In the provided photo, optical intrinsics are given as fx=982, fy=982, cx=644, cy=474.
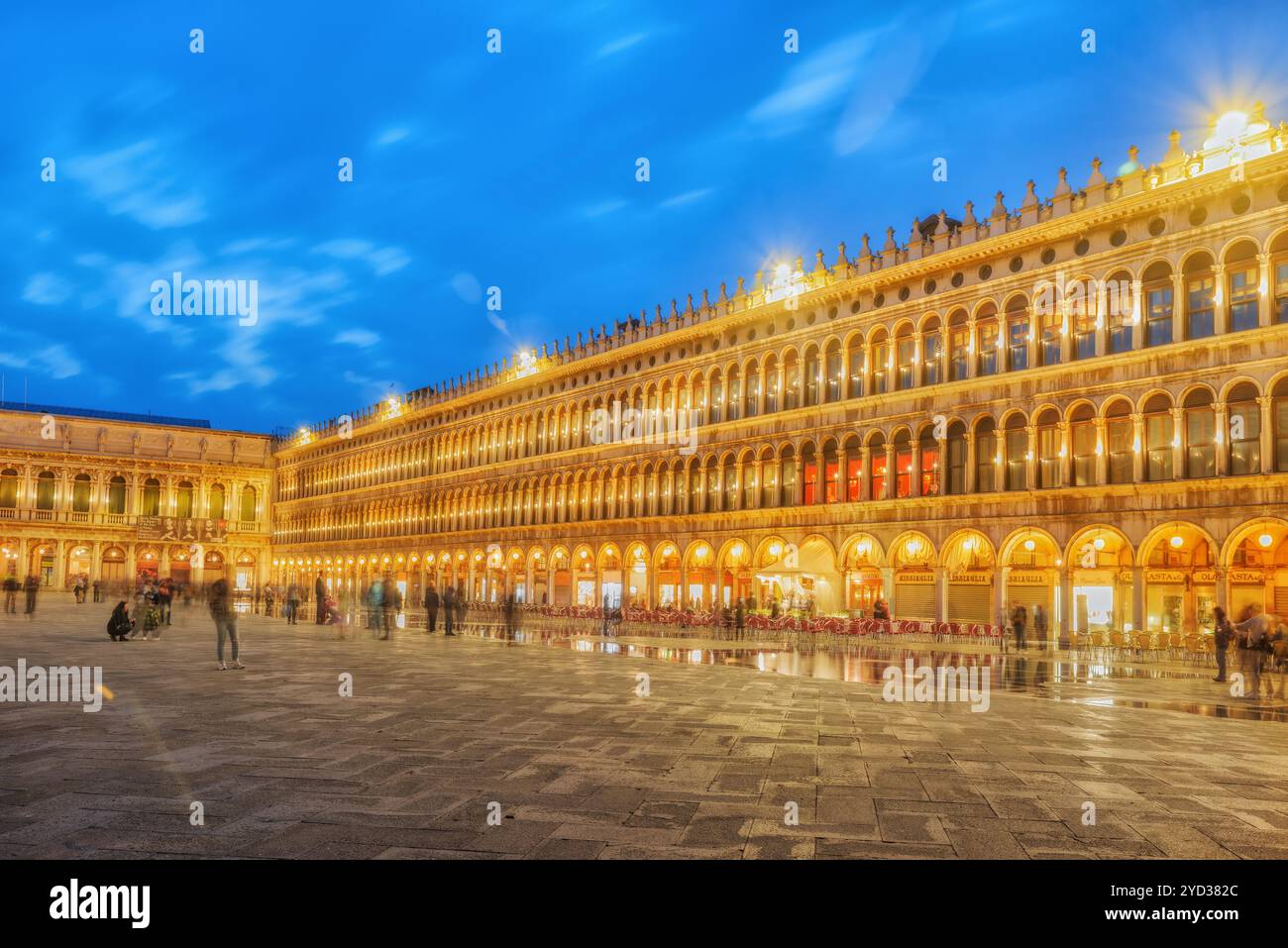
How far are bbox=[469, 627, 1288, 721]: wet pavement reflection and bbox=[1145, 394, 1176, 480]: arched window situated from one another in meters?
7.14

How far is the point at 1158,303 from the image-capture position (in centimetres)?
3092

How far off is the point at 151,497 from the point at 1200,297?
83.1 m

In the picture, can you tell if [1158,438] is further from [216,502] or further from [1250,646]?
[216,502]

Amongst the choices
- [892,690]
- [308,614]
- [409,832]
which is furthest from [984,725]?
[308,614]

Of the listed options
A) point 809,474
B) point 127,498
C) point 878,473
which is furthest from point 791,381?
point 127,498

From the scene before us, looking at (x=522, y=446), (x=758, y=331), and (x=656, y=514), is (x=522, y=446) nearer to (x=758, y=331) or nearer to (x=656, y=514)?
(x=656, y=514)

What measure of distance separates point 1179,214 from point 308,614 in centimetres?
4159

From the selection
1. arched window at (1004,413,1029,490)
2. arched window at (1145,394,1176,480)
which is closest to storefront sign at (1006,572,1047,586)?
arched window at (1004,413,1029,490)

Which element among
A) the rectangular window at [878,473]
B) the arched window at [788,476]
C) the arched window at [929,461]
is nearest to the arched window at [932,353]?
the arched window at [929,461]

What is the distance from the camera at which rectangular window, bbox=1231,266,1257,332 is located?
28.8 metres

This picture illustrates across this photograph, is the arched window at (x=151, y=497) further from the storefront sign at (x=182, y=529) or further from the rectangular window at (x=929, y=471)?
the rectangular window at (x=929, y=471)

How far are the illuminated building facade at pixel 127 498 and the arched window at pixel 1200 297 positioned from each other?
72743 mm

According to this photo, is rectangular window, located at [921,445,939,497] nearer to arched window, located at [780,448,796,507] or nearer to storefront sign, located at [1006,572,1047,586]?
storefront sign, located at [1006,572,1047,586]

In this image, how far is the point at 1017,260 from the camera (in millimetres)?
34656
